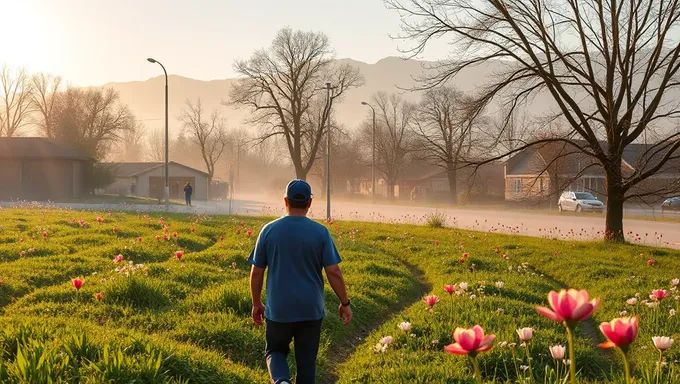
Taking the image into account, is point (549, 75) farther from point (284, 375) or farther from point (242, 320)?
point (284, 375)

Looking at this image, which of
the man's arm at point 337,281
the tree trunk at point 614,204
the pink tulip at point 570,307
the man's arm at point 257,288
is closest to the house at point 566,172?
the tree trunk at point 614,204

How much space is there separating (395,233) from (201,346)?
14275 millimetres

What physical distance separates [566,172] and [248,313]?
19.3 metres

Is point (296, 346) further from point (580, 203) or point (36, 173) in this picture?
point (36, 173)

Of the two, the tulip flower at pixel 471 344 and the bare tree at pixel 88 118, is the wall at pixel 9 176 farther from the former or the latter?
the tulip flower at pixel 471 344

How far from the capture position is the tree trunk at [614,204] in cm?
1709

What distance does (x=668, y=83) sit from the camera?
56.9ft

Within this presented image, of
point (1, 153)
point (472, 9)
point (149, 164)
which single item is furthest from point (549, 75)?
point (149, 164)

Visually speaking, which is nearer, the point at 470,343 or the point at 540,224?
the point at 470,343

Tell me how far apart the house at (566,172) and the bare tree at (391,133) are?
17.7 meters

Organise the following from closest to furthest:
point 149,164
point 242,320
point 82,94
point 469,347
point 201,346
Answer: point 469,347 < point 201,346 < point 242,320 < point 82,94 < point 149,164

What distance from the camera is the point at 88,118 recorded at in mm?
68812

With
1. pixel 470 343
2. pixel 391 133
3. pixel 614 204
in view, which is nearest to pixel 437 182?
pixel 391 133

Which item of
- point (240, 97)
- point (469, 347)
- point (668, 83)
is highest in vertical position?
point (240, 97)
